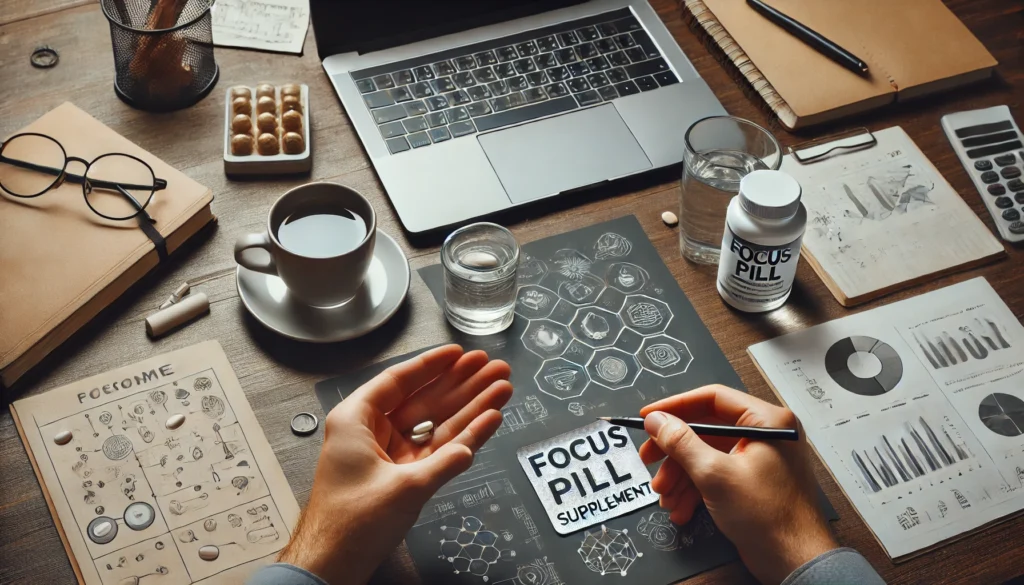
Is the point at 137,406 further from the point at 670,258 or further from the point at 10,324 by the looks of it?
the point at 670,258

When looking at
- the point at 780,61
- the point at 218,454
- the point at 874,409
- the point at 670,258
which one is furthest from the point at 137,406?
the point at 780,61

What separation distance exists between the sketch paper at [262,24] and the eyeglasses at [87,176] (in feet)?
0.96

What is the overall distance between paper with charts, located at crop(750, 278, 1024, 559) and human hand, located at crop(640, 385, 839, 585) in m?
0.09

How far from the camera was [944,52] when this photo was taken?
1.32m

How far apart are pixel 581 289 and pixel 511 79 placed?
1.10 feet

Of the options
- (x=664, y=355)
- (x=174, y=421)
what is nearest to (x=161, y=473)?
(x=174, y=421)

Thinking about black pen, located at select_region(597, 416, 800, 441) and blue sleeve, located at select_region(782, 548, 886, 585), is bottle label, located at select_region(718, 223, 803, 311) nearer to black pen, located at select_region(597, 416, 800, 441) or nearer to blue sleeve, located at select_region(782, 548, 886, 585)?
black pen, located at select_region(597, 416, 800, 441)

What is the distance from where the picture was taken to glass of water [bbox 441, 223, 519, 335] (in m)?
Result: 1.01

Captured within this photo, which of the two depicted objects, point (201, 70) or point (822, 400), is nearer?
point (822, 400)

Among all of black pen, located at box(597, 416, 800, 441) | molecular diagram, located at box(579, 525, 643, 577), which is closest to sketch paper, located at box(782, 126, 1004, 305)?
black pen, located at box(597, 416, 800, 441)

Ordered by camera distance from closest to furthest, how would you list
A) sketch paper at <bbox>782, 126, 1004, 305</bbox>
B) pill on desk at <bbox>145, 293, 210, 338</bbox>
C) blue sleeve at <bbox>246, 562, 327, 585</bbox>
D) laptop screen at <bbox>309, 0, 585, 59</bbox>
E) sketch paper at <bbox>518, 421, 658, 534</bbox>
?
1. blue sleeve at <bbox>246, 562, 327, 585</bbox>
2. sketch paper at <bbox>518, 421, 658, 534</bbox>
3. pill on desk at <bbox>145, 293, 210, 338</bbox>
4. sketch paper at <bbox>782, 126, 1004, 305</bbox>
5. laptop screen at <bbox>309, 0, 585, 59</bbox>

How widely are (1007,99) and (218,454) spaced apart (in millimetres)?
1108

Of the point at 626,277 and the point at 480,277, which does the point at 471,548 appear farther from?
the point at 626,277

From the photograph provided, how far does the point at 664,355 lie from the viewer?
3.46 ft
